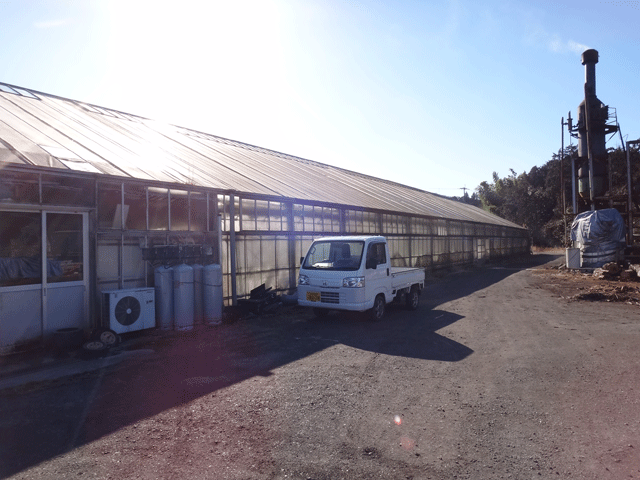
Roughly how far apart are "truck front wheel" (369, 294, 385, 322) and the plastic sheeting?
59.5 ft

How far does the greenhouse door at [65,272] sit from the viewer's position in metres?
8.56

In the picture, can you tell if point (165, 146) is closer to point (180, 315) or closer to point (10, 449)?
point (180, 315)

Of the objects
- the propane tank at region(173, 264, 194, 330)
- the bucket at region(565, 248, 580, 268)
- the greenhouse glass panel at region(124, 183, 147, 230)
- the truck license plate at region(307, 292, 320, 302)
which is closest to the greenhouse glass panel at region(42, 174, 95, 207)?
the greenhouse glass panel at region(124, 183, 147, 230)

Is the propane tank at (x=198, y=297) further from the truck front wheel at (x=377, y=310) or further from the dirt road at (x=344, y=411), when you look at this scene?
the truck front wheel at (x=377, y=310)

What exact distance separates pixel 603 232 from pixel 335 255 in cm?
1931

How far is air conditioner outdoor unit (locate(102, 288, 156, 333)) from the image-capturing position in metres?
9.04

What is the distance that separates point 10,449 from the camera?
4.33 metres

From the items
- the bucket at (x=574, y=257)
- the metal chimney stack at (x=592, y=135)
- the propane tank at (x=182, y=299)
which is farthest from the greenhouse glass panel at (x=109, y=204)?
the metal chimney stack at (x=592, y=135)

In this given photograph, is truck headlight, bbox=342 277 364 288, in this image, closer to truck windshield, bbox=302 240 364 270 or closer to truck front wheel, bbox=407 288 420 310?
truck windshield, bbox=302 240 364 270

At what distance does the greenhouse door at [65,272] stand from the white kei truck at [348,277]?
4.89 metres

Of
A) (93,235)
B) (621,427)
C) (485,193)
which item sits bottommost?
(621,427)

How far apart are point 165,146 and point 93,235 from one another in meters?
6.84

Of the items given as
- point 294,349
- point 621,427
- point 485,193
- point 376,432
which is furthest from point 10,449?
point 485,193

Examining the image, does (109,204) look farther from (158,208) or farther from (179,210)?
(179,210)
